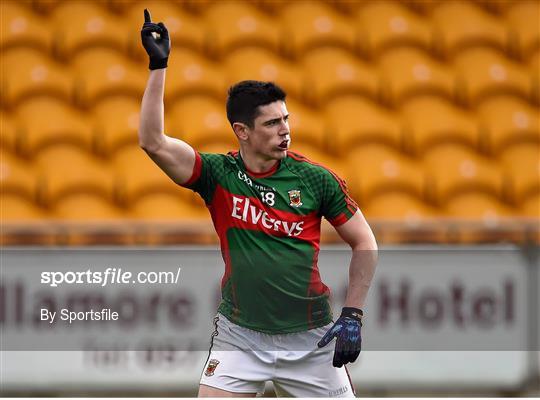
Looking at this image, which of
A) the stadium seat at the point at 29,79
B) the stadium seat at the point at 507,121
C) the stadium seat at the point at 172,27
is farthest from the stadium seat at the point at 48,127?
the stadium seat at the point at 507,121

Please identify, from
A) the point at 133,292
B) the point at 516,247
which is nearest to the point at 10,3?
the point at 133,292

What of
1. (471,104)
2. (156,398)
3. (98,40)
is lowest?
(156,398)

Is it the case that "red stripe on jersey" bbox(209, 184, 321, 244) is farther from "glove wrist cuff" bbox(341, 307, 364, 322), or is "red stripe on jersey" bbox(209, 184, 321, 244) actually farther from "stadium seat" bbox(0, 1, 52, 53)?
"stadium seat" bbox(0, 1, 52, 53)

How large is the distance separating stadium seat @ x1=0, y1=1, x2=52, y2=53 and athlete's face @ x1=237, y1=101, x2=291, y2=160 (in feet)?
19.2

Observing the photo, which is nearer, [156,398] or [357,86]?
[156,398]

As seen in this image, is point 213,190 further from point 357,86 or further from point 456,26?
point 456,26

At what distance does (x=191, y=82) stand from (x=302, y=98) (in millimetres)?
1008

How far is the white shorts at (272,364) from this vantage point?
13.0ft

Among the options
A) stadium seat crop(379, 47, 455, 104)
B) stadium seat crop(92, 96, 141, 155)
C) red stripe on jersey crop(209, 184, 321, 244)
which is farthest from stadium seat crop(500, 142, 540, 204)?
red stripe on jersey crop(209, 184, 321, 244)

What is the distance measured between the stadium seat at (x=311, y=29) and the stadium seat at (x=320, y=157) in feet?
4.85

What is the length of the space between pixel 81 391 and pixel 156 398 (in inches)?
18.0

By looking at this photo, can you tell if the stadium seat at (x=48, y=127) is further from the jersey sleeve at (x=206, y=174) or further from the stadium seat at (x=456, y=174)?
the jersey sleeve at (x=206, y=174)

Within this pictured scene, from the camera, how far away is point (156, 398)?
236 inches

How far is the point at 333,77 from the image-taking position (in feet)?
30.7
